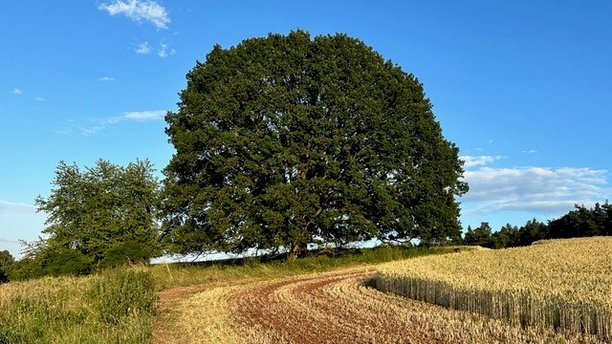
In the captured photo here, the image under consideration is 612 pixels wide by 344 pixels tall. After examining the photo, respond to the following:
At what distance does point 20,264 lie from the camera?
41875 mm

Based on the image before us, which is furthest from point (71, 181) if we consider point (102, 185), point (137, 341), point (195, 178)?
point (137, 341)

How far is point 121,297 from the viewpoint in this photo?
1519cm

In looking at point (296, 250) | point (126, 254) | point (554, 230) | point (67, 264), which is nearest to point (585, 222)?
point (554, 230)

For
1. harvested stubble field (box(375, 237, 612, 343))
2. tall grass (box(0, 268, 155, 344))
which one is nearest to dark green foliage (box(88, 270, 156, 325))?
tall grass (box(0, 268, 155, 344))

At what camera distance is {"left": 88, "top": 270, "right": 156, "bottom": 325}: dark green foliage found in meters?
14.6

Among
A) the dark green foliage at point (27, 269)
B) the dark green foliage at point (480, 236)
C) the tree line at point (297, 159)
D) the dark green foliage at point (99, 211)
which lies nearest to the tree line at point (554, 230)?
the dark green foliage at point (480, 236)

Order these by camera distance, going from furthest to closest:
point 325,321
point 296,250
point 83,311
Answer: point 296,250 < point 83,311 < point 325,321

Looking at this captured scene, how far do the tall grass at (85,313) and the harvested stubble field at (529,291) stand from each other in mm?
8347

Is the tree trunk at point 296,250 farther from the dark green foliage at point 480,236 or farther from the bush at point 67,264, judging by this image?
the dark green foliage at point 480,236

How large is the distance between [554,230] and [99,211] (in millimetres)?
54129

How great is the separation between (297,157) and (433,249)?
45.4ft

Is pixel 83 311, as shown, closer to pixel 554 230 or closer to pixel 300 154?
pixel 300 154

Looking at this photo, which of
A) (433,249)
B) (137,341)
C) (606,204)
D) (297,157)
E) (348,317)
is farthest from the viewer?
(606,204)

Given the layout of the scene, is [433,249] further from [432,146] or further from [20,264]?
[20,264]
